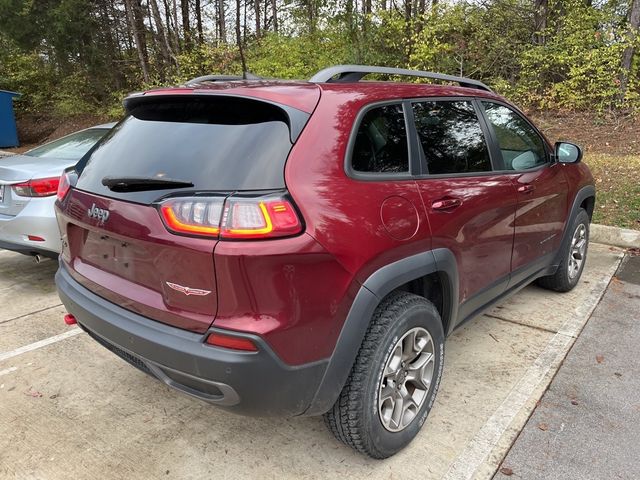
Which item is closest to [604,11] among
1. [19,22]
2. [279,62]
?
[279,62]

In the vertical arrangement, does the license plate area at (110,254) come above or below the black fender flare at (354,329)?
above

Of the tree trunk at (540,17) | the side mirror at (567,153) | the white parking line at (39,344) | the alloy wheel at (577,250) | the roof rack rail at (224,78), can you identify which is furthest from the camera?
the tree trunk at (540,17)

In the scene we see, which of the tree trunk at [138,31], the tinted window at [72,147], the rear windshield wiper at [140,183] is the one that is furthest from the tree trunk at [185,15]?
the rear windshield wiper at [140,183]

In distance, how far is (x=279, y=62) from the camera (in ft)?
46.5

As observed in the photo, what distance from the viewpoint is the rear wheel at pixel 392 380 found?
209cm

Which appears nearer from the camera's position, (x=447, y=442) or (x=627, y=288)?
(x=447, y=442)

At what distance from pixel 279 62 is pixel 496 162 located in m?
12.3

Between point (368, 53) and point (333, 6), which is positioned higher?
point (333, 6)

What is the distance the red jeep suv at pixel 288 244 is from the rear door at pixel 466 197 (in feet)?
0.05

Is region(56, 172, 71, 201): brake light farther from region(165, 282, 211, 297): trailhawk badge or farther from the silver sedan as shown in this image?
the silver sedan

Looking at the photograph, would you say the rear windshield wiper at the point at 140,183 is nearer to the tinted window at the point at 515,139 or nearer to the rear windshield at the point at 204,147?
the rear windshield at the point at 204,147

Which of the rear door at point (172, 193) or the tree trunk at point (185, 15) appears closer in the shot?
the rear door at point (172, 193)

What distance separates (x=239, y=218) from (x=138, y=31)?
18481 millimetres

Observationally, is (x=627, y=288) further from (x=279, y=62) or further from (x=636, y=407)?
(x=279, y=62)
